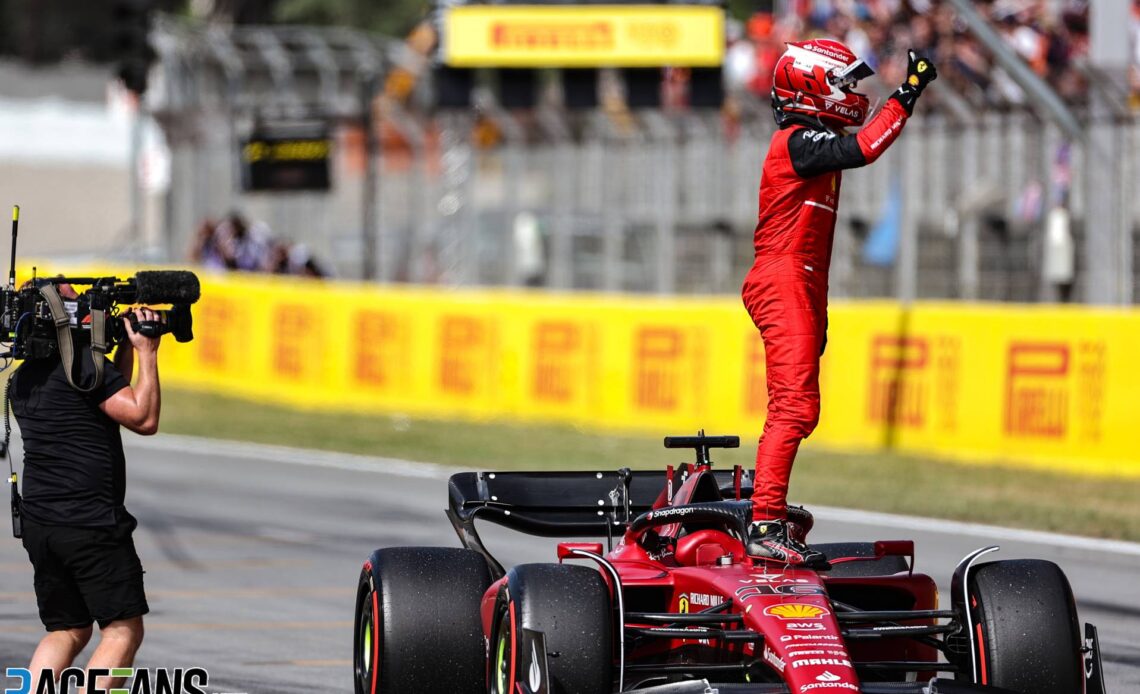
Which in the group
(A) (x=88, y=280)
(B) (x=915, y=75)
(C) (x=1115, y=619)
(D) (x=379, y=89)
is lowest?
(C) (x=1115, y=619)

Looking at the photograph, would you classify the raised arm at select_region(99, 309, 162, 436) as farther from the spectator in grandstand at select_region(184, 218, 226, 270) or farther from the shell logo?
the spectator in grandstand at select_region(184, 218, 226, 270)

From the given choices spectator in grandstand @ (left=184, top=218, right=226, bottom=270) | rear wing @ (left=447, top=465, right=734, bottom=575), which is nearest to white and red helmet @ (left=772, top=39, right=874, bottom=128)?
rear wing @ (left=447, top=465, right=734, bottom=575)

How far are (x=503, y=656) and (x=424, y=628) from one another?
1.44 ft

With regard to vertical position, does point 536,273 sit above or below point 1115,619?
above

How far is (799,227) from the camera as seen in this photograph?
6973 millimetres

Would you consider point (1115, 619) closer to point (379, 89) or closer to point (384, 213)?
point (379, 89)

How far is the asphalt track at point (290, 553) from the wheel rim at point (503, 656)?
70.6 inches

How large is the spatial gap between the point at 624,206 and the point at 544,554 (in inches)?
497

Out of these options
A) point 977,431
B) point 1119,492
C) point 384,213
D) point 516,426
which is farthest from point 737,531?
point 384,213

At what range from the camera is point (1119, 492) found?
49.2 feet

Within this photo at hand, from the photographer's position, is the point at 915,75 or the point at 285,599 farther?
the point at 285,599

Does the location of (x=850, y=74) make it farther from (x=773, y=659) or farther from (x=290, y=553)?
(x=290, y=553)

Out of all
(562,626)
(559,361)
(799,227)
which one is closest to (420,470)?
(559,361)

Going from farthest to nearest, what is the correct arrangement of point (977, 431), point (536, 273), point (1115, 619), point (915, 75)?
point (536, 273)
point (977, 431)
point (1115, 619)
point (915, 75)
